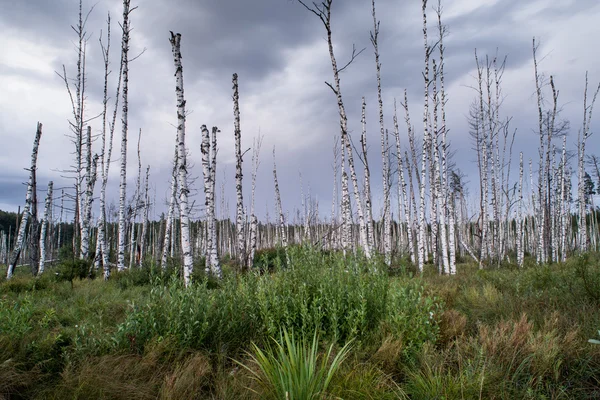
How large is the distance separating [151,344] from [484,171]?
18.9 m

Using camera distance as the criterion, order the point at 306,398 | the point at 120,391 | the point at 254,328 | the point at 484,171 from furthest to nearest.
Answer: the point at 484,171 < the point at 254,328 < the point at 120,391 < the point at 306,398

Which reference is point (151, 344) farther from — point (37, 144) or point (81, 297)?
point (37, 144)

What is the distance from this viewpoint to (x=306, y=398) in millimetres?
2797

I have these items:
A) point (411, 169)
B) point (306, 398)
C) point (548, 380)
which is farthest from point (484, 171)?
point (306, 398)

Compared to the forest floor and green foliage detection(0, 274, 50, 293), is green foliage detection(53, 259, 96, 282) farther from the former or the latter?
the forest floor

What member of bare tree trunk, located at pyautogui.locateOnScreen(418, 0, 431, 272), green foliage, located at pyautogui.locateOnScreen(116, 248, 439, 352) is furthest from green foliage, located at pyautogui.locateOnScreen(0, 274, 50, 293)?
bare tree trunk, located at pyautogui.locateOnScreen(418, 0, 431, 272)

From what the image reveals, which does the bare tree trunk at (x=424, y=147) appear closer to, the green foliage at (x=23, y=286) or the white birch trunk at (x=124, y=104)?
the white birch trunk at (x=124, y=104)

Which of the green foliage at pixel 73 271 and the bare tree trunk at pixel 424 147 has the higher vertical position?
the bare tree trunk at pixel 424 147

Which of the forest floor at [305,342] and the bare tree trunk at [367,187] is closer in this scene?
the forest floor at [305,342]

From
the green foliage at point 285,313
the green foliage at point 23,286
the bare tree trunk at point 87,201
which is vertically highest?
the bare tree trunk at point 87,201

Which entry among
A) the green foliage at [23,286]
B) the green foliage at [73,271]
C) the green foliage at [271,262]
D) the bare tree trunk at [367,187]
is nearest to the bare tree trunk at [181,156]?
the green foliage at [271,262]

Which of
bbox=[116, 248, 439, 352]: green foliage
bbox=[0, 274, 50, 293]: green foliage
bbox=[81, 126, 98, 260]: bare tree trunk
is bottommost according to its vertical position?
bbox=[0, 274, 50, 293]: green foliage

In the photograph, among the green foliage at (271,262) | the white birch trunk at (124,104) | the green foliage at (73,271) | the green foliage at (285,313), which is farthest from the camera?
the white birch trunk at (124,104)

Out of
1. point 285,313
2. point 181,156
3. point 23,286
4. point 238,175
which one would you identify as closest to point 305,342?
point 285,313
